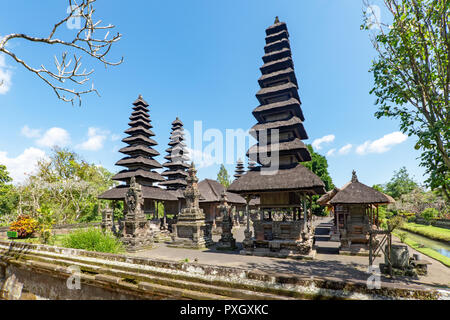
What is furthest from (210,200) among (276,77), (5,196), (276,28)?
(5,196)

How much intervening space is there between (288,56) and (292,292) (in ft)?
58.5

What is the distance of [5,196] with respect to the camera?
31953 millimetres

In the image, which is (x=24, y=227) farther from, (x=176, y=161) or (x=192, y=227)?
(x=176, y=161)

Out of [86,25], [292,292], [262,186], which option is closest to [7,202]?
[262,186]

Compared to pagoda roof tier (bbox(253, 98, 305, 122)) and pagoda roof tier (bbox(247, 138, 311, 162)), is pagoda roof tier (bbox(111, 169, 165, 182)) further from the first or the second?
pagoda roof tier (bbox(253, 98, 305, 122))

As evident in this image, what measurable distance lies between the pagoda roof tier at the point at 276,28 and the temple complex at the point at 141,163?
59.1ft

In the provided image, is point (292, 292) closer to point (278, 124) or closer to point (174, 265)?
point (174, 265)

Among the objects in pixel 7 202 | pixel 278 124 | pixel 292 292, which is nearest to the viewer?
pixel 292 292

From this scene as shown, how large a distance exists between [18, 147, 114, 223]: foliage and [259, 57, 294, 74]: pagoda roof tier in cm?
2901

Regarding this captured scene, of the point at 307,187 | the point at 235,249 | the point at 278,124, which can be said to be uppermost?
the point at 278,124

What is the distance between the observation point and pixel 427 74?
23.9 ft

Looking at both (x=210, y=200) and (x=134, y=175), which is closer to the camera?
(x=134, y=175)

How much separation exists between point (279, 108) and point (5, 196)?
4021 centimetres

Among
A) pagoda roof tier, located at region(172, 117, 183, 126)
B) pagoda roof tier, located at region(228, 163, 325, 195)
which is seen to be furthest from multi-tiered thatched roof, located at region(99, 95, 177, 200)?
pagoda roof tier, located at region(228, 163, 325, 195)
